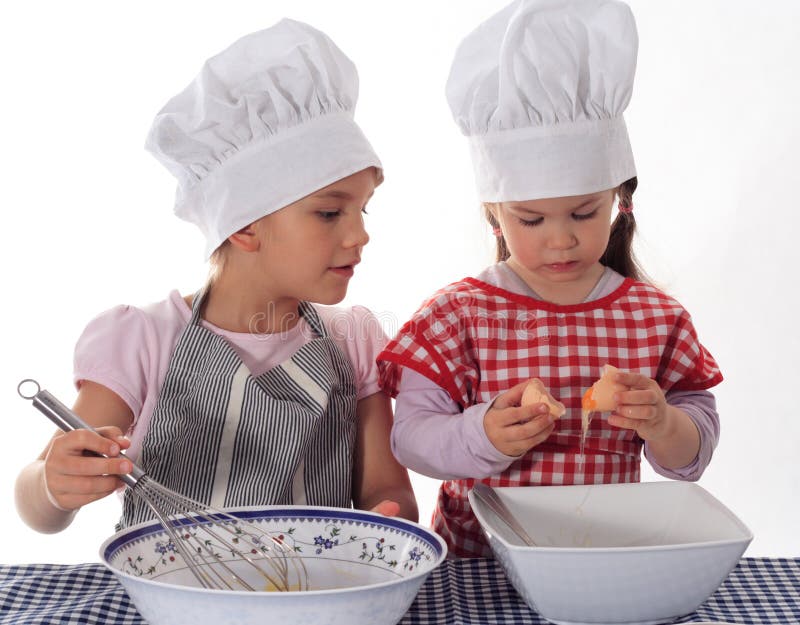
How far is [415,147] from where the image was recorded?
1972 millimetres

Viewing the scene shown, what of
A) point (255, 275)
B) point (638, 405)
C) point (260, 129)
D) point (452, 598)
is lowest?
point (452, 598)

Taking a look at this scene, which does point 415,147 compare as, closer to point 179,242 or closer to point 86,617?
point 179,242

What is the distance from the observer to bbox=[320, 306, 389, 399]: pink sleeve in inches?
46.9

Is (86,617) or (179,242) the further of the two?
(179,242)

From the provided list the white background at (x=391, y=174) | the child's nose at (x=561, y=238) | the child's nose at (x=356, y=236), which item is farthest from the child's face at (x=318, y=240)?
the white background at (x=391, y=174)

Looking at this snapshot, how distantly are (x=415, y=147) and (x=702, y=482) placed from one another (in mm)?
1009

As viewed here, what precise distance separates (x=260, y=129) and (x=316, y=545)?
0.45 metres

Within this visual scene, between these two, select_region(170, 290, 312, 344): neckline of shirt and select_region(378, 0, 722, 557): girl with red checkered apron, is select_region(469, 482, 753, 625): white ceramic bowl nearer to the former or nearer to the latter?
select_region(378, 0, 722, 557): girl with red checkered apron

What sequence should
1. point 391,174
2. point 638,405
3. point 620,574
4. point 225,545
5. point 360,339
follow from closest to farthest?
1. point 620,574
2. point 225,545
3. point 638,405
4. point 360,339
5. point 391,174

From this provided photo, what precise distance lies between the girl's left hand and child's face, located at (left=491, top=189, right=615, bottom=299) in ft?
0.62

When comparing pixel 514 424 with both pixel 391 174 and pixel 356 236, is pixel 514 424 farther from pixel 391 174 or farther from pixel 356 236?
pixel 391 174

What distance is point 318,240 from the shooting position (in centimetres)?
107

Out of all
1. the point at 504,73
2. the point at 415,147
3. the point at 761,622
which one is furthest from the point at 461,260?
the point at 761,622

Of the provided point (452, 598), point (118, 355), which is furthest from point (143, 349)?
point (452, 598)
